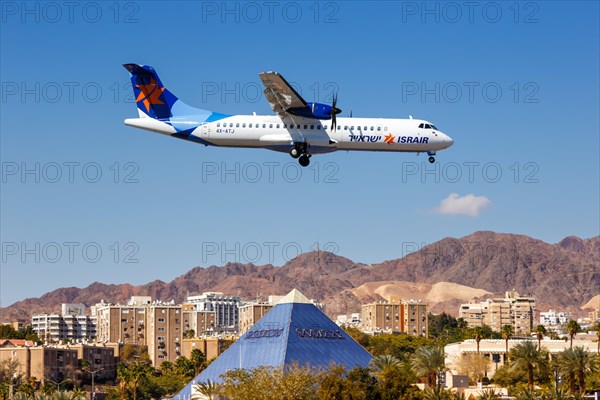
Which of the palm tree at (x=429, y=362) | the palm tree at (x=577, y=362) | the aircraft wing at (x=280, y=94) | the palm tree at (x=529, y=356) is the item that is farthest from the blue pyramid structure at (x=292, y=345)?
the aircraft wing at (x=280, y=94)

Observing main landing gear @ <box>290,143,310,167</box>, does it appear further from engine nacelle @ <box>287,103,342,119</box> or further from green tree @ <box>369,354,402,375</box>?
green tree @ <box>369,354,402,375</box>

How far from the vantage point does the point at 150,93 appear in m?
93.8

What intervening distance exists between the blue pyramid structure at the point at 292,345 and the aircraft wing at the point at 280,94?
174ft

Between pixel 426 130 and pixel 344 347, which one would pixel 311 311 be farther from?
pixel 426 130

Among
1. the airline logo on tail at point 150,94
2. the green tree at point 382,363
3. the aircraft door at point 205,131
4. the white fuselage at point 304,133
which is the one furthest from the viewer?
the green tree at point 382,363

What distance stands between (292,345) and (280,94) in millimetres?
60824

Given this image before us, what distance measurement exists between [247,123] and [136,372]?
285ft

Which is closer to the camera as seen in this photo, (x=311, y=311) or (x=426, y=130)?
(x=426, y=130)

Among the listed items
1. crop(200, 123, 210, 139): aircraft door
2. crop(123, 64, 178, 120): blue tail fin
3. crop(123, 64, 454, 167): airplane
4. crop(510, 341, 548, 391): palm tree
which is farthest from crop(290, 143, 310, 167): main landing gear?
crop(510, 341, 548, 391): palm tree

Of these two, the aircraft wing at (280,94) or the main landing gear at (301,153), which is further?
the main landing gear at (301,153)

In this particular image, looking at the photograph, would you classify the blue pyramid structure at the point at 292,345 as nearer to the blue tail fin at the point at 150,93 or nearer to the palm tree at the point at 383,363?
the palm tree at the point at 383,363

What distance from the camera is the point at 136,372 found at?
166375mm

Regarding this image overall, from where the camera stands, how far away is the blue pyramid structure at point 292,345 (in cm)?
13812

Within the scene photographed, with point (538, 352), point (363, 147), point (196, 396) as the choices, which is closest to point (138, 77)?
point (363, 147)
